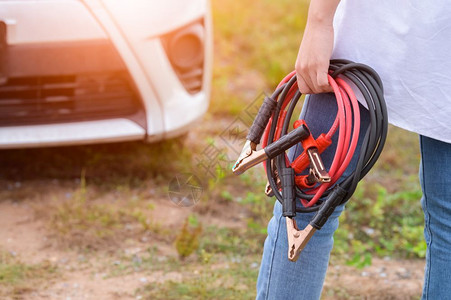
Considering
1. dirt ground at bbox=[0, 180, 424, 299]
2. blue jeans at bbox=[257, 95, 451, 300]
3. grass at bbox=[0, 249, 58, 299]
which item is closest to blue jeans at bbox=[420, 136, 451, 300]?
blue jeans at bbox=[257, 95, 451, 300]

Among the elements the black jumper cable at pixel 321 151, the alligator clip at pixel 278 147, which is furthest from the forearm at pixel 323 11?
the alligator clip at pixel 278 147

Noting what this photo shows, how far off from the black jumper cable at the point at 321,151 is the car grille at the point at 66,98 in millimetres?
1480

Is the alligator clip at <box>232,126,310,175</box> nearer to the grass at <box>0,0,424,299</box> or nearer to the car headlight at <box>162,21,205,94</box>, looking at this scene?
the grass at <box>0,0,424,299</box>

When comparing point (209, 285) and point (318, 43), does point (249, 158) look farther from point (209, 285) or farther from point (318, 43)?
point (209, 285)

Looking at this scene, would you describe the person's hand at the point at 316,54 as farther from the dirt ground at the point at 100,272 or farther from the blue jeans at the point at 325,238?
the dirt ground at the point at 100,272

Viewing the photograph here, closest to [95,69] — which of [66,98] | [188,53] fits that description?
[66,98]

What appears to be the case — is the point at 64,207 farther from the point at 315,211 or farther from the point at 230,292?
the point at 315,211

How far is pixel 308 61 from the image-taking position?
1367mm

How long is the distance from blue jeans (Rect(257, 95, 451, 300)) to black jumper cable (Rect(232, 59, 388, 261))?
48mm

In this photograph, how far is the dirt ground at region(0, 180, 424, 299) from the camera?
90.4 inches

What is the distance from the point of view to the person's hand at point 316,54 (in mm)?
1349

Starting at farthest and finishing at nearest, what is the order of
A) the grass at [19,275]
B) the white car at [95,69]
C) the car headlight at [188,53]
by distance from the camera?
1. the car headlight at [188,53]
2. the white car at [95,69]
3. the grass at [19,275]

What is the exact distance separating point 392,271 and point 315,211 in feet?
4.22

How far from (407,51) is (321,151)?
290 millimetres
